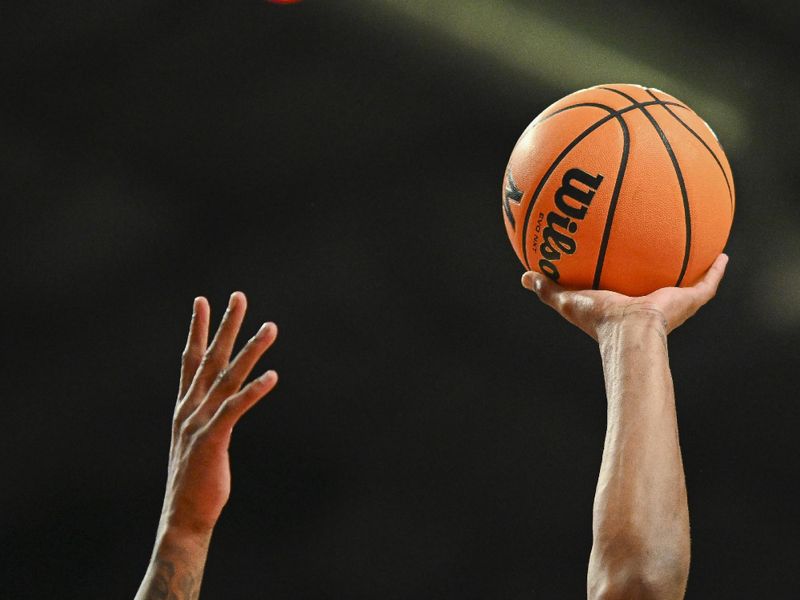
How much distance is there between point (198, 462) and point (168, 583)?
7.0 inches

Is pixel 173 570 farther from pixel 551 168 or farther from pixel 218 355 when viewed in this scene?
pixel 551 168

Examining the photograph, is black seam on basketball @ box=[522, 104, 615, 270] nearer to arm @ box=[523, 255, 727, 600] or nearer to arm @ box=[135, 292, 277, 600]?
arm @ box=[523, 255, 727, 600]

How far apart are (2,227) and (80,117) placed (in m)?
0.55

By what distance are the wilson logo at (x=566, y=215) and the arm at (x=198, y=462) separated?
64 cm

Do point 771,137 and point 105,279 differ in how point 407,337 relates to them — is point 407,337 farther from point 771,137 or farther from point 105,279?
point 771,137

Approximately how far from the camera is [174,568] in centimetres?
120

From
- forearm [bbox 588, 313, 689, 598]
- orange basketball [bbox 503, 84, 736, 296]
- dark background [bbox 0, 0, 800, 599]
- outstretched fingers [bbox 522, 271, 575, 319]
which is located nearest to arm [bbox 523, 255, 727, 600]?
forearm [bbox 588, 313, 689, 598]

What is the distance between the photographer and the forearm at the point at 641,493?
999mm

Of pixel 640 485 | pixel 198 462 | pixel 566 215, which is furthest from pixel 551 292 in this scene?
pixel 198 462

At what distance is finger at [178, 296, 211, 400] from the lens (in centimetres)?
130

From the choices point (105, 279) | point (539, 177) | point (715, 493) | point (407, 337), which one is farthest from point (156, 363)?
point (539, 177)

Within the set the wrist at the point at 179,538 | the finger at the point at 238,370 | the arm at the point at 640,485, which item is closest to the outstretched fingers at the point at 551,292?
the arm at the point at 640,485

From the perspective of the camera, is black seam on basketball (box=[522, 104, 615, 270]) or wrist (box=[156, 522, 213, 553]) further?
black seam on basketball (box=[522, 104, 615, 270])

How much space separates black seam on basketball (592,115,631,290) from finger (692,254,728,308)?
0.52 feet
